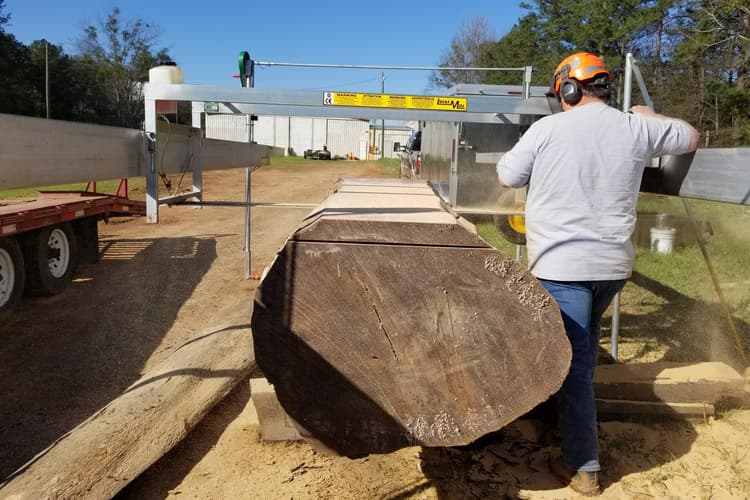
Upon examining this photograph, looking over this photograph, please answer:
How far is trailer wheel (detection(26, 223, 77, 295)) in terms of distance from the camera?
25.6 ft

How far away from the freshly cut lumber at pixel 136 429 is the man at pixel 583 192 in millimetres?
2221

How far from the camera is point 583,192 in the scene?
272 centimetres

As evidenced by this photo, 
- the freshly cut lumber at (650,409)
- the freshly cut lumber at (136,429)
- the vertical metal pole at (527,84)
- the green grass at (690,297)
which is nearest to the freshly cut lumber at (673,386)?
the freshly cut lumber at (650,409)

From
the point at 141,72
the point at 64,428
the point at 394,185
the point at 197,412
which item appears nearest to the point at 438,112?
the point at 394,185

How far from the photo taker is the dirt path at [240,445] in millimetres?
3195

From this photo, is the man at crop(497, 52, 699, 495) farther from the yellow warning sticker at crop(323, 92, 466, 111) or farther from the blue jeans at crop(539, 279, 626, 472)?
the yellow warning sticker at crop(323, 92, 466, 111)

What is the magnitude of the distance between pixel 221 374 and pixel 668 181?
121 inches

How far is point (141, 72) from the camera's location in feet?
149

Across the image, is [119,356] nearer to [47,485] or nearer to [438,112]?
[47,485]

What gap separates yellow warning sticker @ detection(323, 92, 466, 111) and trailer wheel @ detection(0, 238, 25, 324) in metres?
4.88

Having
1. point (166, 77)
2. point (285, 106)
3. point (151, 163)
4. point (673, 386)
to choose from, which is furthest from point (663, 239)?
point (151, 163)

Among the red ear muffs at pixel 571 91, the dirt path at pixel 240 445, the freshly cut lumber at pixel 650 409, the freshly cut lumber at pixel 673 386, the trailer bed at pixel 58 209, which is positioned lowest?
the dirt path at pixel 240 445

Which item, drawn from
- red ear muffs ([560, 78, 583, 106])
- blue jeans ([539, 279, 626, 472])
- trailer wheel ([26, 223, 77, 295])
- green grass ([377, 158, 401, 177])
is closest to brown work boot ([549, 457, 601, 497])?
blue jeans ([539, 279, 626, 472])

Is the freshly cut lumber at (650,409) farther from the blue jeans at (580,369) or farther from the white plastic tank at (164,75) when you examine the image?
the white plastic tank at (164,75)
